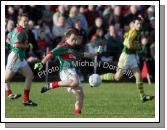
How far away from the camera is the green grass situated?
2202cm

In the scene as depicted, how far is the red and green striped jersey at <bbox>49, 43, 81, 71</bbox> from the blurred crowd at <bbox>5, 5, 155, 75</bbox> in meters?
6.86

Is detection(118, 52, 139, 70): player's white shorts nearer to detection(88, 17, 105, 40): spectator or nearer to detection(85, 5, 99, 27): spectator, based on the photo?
detection(88, 17, 105, 40): spectator

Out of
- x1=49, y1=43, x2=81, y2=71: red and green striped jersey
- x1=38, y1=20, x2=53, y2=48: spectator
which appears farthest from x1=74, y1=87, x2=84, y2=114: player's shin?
x1=38, y1=20, x2=53, y2=48: spectator

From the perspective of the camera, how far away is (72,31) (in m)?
21.5

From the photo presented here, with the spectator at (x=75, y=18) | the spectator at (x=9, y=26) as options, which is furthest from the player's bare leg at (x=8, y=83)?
the spectator at (x=75, y=18)

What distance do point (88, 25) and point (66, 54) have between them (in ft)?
30.4

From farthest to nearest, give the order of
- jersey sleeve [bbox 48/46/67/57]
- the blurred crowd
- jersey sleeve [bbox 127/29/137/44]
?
the blurred crowd → jersey sleeve [bbox 127/29/137/44] → jersey sleeve [bbox 48/46/67/57]

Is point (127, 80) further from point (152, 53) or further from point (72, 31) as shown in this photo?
point (72, 31)

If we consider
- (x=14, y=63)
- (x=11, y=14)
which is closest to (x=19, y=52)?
(x=14, y=63)

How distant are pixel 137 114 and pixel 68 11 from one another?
30.2 feet

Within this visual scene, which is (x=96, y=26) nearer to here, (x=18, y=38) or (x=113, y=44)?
(x=113, y=44)

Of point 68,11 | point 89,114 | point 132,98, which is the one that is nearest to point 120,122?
point 89,114

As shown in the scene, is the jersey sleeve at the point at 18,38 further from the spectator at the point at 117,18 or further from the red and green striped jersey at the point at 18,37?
the spectator at the point at 117,18

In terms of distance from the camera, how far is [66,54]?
21.6 meters
